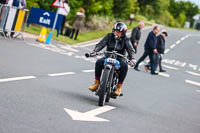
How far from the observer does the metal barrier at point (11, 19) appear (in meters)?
19.2

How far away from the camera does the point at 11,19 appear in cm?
1969

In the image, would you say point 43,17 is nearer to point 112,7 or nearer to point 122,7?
point 112,7

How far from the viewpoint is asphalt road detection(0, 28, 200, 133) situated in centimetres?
679

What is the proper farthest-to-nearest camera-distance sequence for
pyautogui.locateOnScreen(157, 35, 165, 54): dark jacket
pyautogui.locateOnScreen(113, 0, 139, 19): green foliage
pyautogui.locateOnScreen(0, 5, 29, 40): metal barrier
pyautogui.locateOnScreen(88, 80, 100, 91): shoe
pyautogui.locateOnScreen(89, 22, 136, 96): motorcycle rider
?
pyautogui.locateOnScreen(113, 0, 139, 19): green foliage
pyautogui.locateOnScreen(157, 35, 165, 54): dark jacket
pyautogui.locateOnScreen(0, 5, 29, 40): metal barrier
pyautogui.locateOnScreen(88, 80, 100, 91): shoe
pyautogui.locateOnScreen(89, 22, 136, 96): motorcycle rider

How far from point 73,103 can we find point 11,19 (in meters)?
11.5

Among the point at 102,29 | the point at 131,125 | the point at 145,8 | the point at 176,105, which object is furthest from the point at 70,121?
the point at 145,8

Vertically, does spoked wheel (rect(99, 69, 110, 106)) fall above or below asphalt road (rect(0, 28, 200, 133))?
above

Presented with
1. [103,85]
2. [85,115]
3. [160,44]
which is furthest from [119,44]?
[160,44]

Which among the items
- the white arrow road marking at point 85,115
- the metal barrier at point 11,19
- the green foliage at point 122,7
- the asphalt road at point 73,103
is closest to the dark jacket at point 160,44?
the asphalt road at point 73,103

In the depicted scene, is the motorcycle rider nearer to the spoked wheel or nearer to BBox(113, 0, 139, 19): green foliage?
the spoked wheel

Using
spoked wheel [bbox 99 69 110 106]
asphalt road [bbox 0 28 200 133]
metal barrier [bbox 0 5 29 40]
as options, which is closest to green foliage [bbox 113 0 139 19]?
metal barrier [bbox 0 5 29 40]

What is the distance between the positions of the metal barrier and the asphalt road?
2.34m

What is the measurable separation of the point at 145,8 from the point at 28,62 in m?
65.1

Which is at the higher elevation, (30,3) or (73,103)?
(30,3)
